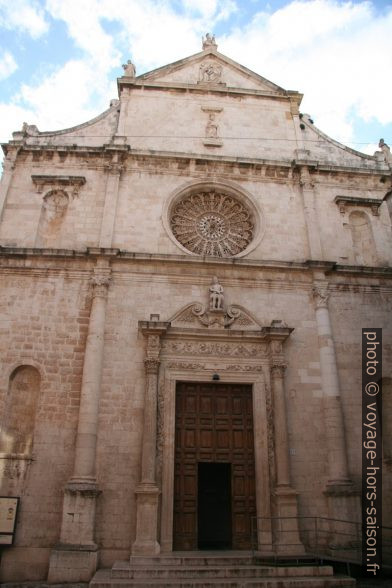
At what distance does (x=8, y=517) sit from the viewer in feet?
31.7

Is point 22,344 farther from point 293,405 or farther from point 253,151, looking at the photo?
point 253,151

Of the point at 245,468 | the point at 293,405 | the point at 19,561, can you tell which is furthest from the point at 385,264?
the point at 19,561

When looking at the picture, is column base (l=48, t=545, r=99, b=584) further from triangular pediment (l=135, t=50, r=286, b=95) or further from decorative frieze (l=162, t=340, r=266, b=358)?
triangular pediment (l=135, t=50, r=286, b=95)

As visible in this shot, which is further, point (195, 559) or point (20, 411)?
point (20, 411)

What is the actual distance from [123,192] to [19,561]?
32.4 feet

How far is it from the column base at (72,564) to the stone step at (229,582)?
970 millimetres

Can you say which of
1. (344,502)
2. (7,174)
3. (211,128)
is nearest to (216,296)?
(344,502)

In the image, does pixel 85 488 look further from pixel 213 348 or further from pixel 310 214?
pixel 310 214

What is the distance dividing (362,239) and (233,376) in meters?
6.49

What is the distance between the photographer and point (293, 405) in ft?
37.5

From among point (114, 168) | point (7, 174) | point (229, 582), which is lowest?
point (229, 582)

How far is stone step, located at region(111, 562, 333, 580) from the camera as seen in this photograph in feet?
27.3

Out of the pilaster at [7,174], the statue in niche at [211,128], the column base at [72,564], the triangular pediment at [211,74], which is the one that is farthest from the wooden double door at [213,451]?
the triangular pediment at [211,74]

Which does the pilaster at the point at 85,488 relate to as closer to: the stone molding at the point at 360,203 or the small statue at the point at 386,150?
the stone molding at the point at 360,203
